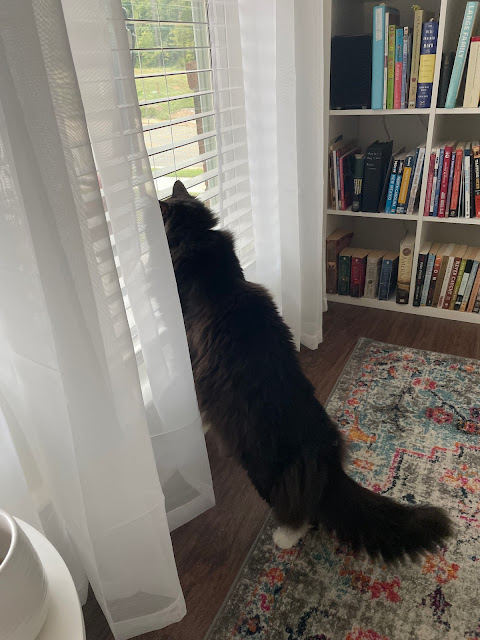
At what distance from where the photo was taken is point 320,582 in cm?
118

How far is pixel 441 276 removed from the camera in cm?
222

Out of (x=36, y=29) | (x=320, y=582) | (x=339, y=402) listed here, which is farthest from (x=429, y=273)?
(x=36, y=29)

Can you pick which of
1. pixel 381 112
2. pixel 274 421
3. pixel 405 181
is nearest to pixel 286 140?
pixel 381 112

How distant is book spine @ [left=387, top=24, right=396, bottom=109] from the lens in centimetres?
189

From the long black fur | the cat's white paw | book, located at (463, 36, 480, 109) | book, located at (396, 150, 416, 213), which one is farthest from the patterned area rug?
book, located at (463, 36, 480, 109)

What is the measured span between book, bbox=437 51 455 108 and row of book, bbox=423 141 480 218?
19 centimetres

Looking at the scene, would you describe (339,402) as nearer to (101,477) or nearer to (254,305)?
(254,305)

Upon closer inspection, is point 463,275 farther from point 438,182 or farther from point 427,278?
point 438,182

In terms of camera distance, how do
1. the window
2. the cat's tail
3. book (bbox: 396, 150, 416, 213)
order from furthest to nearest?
book (bbox: 396, 150, 416, 213)
the window
the cat's tail

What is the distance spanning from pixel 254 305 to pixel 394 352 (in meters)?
1.12

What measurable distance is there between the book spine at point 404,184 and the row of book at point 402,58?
0.23 m

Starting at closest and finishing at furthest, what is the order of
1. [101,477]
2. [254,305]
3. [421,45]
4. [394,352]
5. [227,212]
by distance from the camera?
[101,477], [254,305], [227,212], [421,45], [394,352]

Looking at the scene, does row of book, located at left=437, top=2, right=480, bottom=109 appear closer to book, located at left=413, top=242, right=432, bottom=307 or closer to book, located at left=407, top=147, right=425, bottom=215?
book, located at left=407, top=147, right=425, bottom=215

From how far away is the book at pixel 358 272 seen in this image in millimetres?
2373
